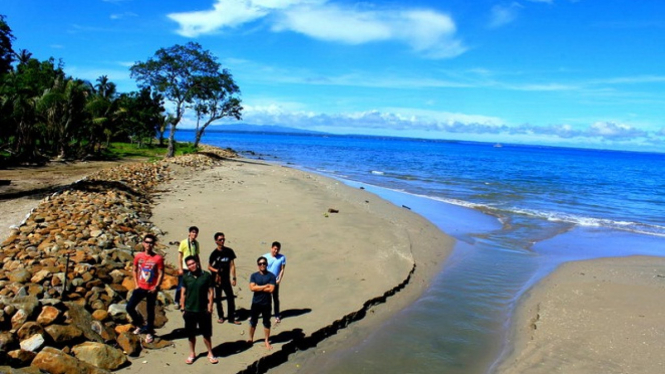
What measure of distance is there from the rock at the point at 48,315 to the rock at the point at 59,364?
32.0 inches

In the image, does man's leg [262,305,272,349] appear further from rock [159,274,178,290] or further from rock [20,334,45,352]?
rock [20,334,45,352]

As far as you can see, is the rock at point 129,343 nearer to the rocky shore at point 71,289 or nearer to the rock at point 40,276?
the rocky shore at point 71,289

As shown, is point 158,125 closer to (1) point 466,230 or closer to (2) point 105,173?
(2) point 105,173

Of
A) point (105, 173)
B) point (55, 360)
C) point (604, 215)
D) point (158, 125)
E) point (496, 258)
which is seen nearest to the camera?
point (55, 360)

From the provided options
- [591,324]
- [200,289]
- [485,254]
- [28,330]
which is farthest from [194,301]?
[485,254]

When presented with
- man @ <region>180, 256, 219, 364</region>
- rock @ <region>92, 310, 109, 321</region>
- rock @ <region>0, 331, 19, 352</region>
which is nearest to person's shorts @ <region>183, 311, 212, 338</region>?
man @ <region>180, 256, 219, 364</region>

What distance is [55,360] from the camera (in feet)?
20.0

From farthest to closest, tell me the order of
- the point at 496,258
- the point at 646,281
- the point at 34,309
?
the point at 496,258, the point at 646,281, the point at 34,309

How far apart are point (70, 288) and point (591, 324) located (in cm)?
1071

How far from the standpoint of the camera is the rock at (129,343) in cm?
702

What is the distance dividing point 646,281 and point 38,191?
21.8 metres

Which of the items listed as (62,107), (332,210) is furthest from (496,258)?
(62,107)

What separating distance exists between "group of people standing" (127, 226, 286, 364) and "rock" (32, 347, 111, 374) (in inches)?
48.2

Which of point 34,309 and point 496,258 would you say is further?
point 496,258
